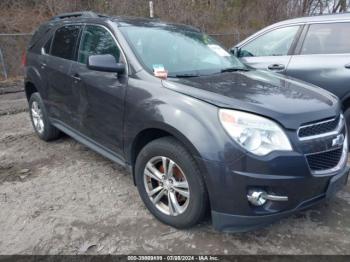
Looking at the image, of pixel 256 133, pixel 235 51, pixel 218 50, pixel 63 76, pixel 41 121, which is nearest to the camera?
→ pixel 256 133

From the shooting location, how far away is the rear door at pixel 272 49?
489 cm

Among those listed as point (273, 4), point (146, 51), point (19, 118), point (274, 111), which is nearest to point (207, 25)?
point (273, 4)

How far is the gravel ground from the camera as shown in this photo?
108 inches

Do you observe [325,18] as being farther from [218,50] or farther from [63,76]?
[63,76]

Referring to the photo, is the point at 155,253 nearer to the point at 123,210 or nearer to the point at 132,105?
the point at 123,210

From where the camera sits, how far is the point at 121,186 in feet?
12.4

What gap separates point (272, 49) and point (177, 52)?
2236 millimetres

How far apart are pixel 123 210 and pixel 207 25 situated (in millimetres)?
13099

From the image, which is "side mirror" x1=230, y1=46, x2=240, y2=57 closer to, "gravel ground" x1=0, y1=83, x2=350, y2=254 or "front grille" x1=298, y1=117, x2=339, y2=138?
"gravel ground" x1=0, y1=83, x2=350, y2=254

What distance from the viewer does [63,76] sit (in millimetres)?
4168

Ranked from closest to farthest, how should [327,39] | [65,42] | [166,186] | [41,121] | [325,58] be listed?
[166,186]
[65,42]
[325,58]
[327,39]
[41,121]

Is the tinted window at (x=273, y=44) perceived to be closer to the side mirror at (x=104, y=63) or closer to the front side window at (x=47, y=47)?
the side mirror at (x=104, y=63)

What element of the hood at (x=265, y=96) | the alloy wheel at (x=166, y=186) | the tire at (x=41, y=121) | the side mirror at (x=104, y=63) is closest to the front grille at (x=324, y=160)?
the hood at (x=265, y=96)

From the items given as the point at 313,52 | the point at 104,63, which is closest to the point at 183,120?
the point at 104,63
